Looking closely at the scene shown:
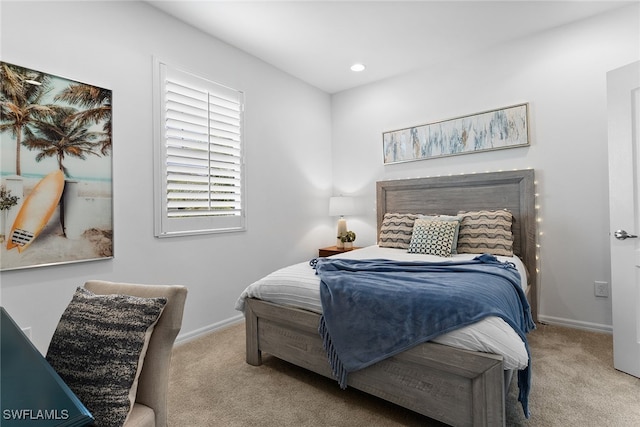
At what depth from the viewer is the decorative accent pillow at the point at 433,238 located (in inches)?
114

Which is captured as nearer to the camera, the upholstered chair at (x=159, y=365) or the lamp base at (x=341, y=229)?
the upholstered chair at (x=159, y=365)

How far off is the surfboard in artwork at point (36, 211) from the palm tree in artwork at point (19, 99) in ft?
0.48

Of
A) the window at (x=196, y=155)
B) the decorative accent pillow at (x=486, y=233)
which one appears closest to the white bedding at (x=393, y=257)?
the decorative accent pillow at (x=486, y=233)

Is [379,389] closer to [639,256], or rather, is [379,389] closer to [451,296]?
[451,296]

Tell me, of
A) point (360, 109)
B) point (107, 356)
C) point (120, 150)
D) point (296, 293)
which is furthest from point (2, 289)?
point (360, 109)

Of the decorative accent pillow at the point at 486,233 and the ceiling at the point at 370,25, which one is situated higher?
the ceiling at the point at 370,25

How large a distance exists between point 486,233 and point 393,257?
36.1 inches

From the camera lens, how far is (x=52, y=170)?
2.06m

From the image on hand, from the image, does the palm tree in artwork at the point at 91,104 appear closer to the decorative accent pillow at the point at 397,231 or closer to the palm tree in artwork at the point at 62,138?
the palm tree in artwork at the point at 62,138

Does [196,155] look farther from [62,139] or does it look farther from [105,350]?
[105,350]

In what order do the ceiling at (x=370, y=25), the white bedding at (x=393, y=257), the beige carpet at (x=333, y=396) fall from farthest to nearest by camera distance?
the ceiling at (x=370, y=25), the beige carpet at (x=333, y=396), the white bedding at (x=393, y=257)

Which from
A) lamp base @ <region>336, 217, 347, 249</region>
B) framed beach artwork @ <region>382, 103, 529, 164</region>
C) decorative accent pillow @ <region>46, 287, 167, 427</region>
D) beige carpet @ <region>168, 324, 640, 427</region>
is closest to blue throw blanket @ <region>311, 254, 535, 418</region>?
beige carpet @ <region>168, 324, 640, 427</region>

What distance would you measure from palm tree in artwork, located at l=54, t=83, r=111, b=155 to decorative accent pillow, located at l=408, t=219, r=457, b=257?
2610mm

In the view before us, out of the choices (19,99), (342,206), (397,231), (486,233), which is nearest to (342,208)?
(342,206)
